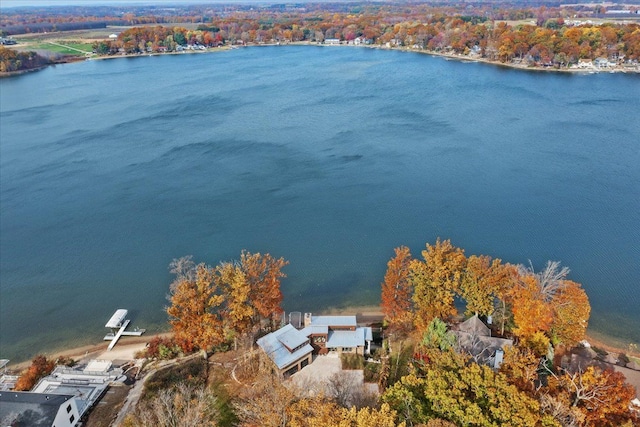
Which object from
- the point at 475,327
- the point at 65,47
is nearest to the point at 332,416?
the point at 475,327

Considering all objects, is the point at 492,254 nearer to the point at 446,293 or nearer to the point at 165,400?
the point at 446,293

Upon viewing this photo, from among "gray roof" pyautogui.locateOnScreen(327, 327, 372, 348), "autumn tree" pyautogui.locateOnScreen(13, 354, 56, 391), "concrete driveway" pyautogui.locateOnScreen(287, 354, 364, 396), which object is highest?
"gray roof" pyautogui.locateOnScreen(327, 327, 372, 348)

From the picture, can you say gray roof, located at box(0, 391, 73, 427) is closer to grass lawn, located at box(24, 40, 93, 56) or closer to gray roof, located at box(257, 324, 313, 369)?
gray roof, located at box(257, 324, 313, 369)

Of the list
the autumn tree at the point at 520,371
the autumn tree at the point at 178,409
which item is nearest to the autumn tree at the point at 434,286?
the autumn tree at the point at 520,371

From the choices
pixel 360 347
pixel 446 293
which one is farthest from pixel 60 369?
pixel 446 293

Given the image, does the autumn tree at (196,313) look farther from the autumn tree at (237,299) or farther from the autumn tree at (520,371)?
the autumn tree at (520,371)

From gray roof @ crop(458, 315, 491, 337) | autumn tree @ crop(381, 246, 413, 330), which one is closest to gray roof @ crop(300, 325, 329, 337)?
autumn tree @ crop(381, 246, 413, 330)

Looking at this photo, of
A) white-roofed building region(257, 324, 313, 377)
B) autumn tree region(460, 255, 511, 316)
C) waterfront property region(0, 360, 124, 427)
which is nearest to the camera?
waterfront property region(0, 360, 124, 427)
